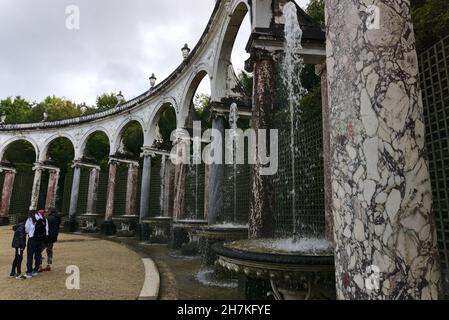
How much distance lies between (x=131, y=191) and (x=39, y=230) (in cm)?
1103

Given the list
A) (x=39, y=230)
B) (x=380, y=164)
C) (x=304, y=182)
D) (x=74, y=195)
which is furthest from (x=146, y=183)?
(x=380, y=164)

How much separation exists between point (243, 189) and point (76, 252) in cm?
551

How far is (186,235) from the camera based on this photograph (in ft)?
36.4

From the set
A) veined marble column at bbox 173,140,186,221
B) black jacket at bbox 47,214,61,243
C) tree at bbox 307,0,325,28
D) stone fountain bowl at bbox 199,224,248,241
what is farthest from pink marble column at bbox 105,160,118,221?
stone fountain bowl at bbox 199,224,248,241

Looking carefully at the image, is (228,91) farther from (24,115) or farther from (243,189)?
(24,115)

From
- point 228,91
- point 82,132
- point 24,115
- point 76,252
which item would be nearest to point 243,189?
point 228,91

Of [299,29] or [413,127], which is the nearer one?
[413,127]

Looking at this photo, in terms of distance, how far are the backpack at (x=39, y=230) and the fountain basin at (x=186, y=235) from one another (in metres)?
3.80

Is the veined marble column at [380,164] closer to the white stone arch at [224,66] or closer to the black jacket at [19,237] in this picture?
the black jacket at [19,237]

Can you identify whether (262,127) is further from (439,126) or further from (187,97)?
(187,97)

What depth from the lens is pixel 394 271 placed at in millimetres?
1411

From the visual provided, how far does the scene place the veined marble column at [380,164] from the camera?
4.71 ft

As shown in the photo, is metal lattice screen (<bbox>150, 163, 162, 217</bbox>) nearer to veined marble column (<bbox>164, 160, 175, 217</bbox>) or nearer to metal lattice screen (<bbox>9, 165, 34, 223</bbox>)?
veined marble column (<bbox>164, 160, 175, 217</bbox>)
